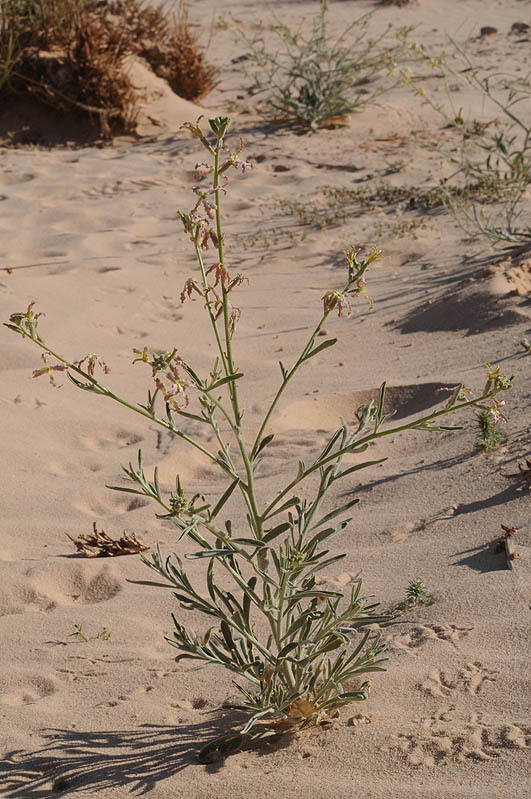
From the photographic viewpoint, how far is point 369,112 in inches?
328

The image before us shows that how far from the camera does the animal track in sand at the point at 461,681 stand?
191cm

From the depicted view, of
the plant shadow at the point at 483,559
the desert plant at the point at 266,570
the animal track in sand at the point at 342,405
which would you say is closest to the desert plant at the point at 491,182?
the animal track in sand at the point at 342,405

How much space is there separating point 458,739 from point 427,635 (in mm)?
403

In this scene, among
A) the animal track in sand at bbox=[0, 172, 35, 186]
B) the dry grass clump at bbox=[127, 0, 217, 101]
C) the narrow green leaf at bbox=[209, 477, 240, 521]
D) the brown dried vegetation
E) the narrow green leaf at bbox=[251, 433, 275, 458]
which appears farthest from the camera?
the dry grass clump at bbox=[127, 0, 217, 101]

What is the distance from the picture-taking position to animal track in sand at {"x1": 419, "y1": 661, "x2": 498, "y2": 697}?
1906 millimetres

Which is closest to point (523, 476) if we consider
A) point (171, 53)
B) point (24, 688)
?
point (24, 688)

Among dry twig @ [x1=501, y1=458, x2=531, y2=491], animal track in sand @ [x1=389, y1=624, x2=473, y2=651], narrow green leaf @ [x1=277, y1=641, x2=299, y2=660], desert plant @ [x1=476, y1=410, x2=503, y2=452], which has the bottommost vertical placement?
animal track in sand @ [x1=389, y1=624, x2=473, y2=651]

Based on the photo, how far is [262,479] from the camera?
3.34 metres

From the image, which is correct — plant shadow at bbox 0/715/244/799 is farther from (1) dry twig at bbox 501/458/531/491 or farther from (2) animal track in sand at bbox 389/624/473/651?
(1) dry twig at bbox 501/458/531/491

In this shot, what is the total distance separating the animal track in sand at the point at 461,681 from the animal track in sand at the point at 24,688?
92cm

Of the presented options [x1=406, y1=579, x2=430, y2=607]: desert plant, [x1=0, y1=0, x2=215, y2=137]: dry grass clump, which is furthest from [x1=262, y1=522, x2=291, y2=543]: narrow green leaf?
[x1=0, y1=0, x2=215, y2=137]: dry grass clump

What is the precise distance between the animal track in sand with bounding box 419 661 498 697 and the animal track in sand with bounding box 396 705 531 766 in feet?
0.26

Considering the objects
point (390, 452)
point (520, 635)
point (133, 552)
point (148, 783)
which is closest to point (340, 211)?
point (390, 452)

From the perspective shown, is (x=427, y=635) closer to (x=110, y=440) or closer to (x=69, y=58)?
(x=110, y=440)
